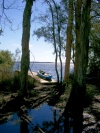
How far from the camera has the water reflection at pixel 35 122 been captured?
8.85m

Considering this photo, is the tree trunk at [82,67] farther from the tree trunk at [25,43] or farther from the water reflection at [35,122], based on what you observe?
the tree trunk at [25,43]

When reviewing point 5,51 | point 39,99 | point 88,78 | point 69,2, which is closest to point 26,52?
point 39,99

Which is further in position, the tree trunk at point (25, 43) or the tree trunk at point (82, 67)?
the tree trunk at point (25, 43)

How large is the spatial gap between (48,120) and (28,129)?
164 centimetres

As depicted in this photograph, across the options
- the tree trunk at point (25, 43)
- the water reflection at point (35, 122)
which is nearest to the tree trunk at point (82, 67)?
the water reflection at point (35, 122)

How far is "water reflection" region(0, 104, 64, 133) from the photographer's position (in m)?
8.85

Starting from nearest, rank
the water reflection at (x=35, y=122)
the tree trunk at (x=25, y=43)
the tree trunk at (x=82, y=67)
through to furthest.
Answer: the water reflection at (x=35, y=122) → the tree trunk at (x=82, y=67) → the tree trunk at (x=25, y=43)

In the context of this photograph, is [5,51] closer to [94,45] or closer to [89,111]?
[94,45]

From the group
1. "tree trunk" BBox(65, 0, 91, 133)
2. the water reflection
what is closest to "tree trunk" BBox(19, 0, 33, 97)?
the water reflection

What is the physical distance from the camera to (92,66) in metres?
28.2

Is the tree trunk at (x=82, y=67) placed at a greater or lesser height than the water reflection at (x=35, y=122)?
greater

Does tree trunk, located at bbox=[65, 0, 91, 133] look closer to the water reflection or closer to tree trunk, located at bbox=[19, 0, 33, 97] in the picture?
the water reflection

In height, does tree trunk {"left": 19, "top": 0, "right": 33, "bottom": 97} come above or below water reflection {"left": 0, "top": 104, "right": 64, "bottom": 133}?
above

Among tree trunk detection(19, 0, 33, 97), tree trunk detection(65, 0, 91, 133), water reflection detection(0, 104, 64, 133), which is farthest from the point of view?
tree trunk detection(19, 0, 33, 97)
